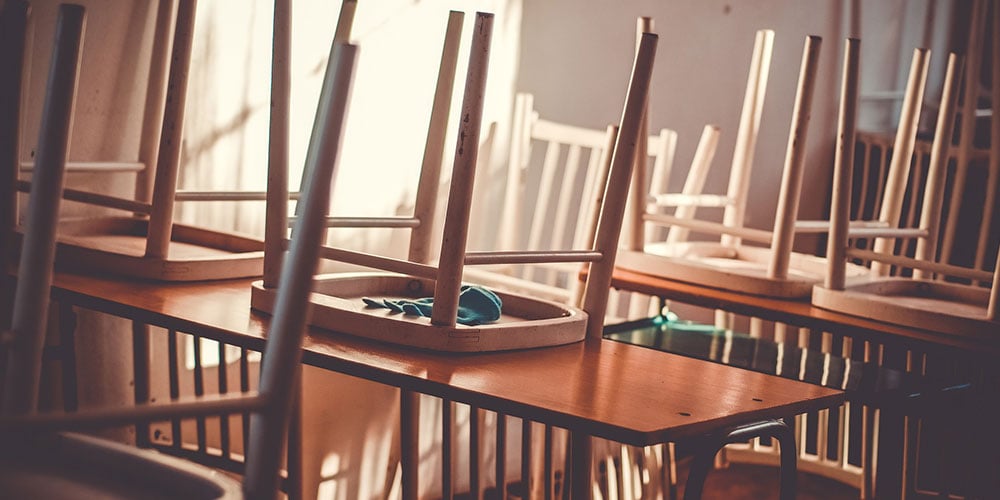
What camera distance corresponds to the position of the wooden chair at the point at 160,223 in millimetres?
1550

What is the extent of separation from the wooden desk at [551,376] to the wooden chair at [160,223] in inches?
2.4

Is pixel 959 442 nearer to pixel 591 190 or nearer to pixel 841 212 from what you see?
pixel 591 190

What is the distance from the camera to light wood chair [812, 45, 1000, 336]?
1.89m

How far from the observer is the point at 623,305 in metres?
3.67

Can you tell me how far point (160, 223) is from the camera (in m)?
1.59

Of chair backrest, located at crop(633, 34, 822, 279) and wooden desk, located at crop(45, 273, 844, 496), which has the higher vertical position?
chair backrest, located at crop(633, 34, 822, 279)

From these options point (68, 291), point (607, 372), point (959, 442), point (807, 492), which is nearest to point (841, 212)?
point (607, 372)

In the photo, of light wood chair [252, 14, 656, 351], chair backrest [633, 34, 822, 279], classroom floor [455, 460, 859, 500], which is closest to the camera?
light wood chair [252, 14, 656, 351]

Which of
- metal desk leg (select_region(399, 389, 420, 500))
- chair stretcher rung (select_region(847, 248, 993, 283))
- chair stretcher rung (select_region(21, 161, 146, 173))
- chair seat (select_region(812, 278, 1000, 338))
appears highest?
chair stretcher rung (select_region(847, 248, 993, 283))

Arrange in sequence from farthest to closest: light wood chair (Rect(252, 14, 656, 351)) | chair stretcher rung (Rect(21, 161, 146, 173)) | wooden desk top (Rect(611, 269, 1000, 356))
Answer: wooden desk top (Rect(611, 269, 1000, 356)) < chair stretcher rung (Rect(21, 161, 146, 173)) < light wood chair (Rect(252, 14, 656, 351))

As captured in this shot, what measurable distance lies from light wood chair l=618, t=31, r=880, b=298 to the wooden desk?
641 mm

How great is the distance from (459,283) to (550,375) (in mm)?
159

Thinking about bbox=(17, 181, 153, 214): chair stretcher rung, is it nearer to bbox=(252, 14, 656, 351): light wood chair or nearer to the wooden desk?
the wooden desk

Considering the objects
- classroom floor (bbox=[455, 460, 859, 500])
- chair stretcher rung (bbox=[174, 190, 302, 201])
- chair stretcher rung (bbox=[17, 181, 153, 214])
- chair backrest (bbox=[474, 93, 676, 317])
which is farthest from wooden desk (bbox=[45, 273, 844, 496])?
classroom floor (bbox=[455, 460, 859, 500])
